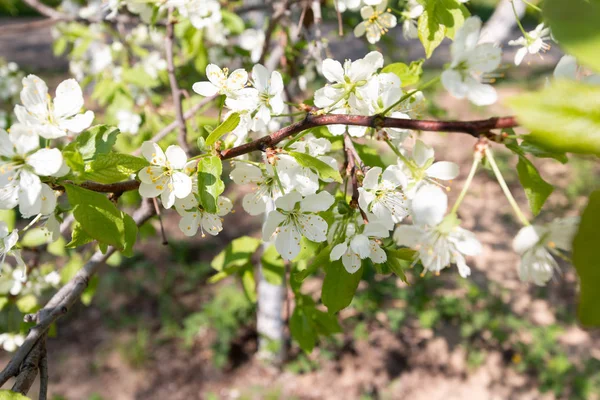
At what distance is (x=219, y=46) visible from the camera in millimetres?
2986

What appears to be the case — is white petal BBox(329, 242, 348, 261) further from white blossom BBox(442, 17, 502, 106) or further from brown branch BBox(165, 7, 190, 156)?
brown branch BBox(165, 7, 190, 156)

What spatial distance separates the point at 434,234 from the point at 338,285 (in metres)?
0.26

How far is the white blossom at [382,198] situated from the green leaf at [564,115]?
0.46m

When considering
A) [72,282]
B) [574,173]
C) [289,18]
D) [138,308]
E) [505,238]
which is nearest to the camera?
[72,282]

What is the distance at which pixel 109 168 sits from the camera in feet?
3.11

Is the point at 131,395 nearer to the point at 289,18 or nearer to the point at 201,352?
the point at 201,352

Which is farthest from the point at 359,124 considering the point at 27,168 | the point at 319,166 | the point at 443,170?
the point at 27,168

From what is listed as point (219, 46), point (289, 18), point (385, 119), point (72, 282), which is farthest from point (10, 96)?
point (385, 119)

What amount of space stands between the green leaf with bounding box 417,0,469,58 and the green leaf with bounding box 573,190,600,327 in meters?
0.71

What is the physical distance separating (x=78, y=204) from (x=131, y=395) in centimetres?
306

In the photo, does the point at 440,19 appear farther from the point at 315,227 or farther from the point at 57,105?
the point at 57,105

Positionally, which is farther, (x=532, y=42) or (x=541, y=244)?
(x=532, y=42)

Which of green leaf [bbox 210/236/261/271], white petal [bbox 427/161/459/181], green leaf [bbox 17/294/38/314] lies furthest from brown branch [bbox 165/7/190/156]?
white petal [bbox 427/161/459/181]

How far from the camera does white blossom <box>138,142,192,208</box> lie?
40.8 inches
